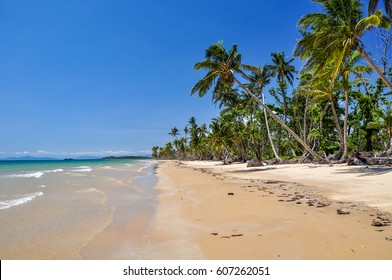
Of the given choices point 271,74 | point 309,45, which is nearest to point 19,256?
point 309,45

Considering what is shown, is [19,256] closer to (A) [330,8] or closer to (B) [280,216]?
(B) [280,216]

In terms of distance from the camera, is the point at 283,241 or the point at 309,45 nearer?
the point at 283,241

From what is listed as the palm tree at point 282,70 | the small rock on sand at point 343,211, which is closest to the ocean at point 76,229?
the small rock on sand at point 343,211

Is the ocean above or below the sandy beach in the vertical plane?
below


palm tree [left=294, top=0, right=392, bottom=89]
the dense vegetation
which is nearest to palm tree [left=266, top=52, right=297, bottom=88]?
the dense vegetation

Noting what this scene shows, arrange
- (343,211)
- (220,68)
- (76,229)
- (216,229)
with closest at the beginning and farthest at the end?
(216,229), (343,211), (76,229), (220,68)

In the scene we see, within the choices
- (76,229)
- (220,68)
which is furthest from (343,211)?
(220,68)

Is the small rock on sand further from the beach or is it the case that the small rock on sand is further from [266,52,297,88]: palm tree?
[266,52,297,88]: palm tree

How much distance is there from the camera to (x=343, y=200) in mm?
7383

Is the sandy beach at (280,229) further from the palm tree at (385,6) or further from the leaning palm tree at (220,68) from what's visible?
the leaning palm tree at (220,68)

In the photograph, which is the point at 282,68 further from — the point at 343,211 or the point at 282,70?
the point at 343,211

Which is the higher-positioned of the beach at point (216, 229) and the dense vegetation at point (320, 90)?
the dense vegetation at point (320, 90)
